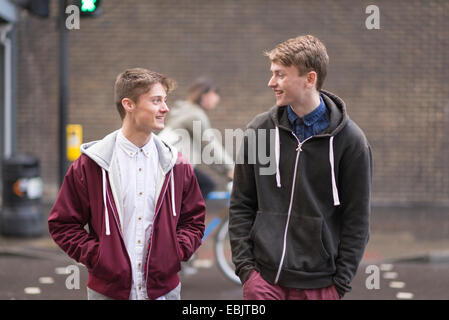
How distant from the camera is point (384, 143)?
12.4 meters

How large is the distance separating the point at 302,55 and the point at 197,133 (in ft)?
11.3

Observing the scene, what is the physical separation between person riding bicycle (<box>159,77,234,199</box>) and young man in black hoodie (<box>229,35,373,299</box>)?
127 inches

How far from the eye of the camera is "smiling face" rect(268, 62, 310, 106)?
3.18m

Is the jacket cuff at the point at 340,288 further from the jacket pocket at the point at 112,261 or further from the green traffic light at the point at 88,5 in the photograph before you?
the green traffic light at the point at 88,5

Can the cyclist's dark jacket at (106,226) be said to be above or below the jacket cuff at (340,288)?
above

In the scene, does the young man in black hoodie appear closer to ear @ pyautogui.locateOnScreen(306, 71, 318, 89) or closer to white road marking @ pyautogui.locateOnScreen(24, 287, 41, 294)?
ear @ pyautogui.locateOnScreen(306, 71, 318, 89)

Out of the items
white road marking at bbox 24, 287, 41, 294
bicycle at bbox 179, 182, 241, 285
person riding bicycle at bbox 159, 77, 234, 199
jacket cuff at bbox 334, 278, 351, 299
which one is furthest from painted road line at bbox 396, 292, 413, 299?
jacket cuff at bbox 334, 278, 351, 299

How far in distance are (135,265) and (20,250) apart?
578cm

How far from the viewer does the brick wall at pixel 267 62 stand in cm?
1225

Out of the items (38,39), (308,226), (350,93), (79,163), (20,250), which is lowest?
(20,250)

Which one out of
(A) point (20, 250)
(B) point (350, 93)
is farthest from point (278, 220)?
(B) point (350, 93)

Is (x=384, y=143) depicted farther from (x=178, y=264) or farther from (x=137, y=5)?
(x=178, y=264)

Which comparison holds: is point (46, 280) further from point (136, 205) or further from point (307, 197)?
point (307, 197)

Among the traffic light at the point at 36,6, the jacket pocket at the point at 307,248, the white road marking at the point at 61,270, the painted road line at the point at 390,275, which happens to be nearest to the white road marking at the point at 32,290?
the white road marking at the point at 61,270
